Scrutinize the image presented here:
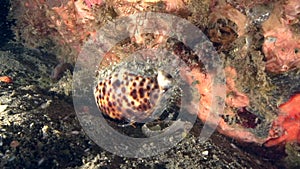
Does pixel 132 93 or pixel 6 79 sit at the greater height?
pixel 132 93

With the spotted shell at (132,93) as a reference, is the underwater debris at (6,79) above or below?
below

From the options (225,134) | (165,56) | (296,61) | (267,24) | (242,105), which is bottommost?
(225,134)

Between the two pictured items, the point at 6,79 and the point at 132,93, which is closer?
the point at 132,93

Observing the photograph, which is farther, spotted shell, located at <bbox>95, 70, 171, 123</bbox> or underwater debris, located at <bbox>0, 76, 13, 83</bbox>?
underwater debris, located at <bbox>0, 76, 13, 83</bbox>

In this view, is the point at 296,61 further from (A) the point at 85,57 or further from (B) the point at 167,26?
(A) the point at 85,57

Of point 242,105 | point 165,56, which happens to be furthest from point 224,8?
point 242,105

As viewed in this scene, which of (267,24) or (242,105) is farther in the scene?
(242,105)

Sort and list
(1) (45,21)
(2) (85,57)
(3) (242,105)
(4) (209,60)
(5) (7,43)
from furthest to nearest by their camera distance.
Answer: (5) (7,43) → (1) (45,21) → (2) (85,57) → (3) (242,105) → (4) (209,60)

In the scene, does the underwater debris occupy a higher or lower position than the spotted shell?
lower
